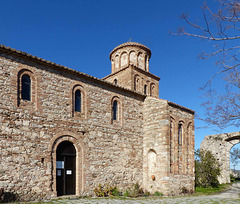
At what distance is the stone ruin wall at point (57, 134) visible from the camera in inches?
329

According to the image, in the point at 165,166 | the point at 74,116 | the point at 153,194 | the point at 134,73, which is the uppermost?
the point at 134,73

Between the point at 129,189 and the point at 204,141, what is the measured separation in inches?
546

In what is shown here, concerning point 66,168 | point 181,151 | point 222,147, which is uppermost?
point 181,151

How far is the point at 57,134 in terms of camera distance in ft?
31.9

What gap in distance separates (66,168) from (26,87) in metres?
4.04

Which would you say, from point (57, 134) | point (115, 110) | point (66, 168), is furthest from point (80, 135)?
point (115, 110)

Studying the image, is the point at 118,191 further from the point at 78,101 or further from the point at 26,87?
the point at 26,87

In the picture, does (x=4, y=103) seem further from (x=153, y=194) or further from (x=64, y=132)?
(x=153, y=194)

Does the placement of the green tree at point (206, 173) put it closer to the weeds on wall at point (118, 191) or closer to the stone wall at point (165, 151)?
the stone wall at point (165, 151)

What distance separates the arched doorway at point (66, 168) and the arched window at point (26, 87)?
8.52 feet

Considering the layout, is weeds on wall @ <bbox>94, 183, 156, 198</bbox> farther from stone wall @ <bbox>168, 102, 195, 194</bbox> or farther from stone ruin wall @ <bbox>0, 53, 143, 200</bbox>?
stone wall @ <bbox>168, 102, 195, 194</bbox>

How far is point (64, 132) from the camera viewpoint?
9.98m

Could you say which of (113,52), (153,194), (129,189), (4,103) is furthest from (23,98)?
(113,52)

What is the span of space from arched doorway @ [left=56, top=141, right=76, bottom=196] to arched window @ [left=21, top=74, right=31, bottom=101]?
8.52 ft
